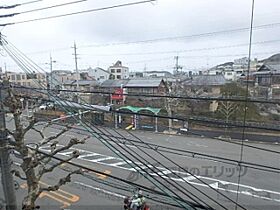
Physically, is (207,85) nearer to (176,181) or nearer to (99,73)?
(176,181)

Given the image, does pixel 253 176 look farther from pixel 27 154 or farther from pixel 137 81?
pixel 137 81

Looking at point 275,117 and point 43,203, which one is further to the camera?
point 275,117

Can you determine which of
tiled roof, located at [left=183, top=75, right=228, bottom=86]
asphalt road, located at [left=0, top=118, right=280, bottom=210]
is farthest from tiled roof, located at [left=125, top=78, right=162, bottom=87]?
asphalt road, located at [left=0, top=118, right=280, bottom=210]

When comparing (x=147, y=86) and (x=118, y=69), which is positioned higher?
(x=118, y=69)

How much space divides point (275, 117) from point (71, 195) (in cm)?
1577

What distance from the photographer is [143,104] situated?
2686 cm

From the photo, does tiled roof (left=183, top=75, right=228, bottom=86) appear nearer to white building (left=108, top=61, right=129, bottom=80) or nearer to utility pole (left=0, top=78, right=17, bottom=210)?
utility pole (left=0, top=78, right=17, bottom=210)

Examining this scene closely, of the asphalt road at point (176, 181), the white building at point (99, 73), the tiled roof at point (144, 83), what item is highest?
the white building at point (99, 73)

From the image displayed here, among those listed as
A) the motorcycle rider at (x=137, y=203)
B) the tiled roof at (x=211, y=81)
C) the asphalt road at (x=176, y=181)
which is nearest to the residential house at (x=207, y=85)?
the tiled roof at (x=211, y=81)

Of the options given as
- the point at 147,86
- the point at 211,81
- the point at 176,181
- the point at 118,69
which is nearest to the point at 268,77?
the point at 211,81

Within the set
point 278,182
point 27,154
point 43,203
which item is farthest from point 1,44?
point 278,182

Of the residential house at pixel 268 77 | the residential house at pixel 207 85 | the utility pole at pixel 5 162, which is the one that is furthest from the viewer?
the residential house at pixel 207 85

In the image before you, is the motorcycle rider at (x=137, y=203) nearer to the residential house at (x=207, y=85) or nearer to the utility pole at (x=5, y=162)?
the utility pole at (x=5, y=162)

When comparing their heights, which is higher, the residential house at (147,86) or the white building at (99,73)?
the white building at (99,73)
